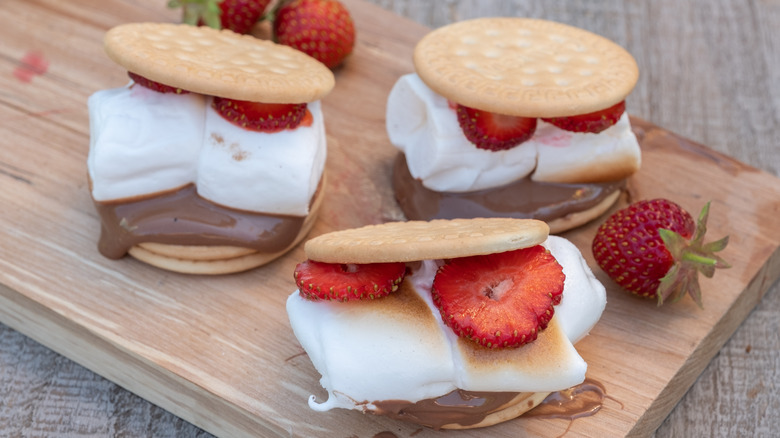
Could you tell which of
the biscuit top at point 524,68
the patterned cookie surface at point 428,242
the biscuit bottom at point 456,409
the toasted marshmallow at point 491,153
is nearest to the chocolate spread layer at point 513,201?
the toasted marshmallow at point 491,153

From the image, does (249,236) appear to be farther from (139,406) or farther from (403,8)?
(403,8)

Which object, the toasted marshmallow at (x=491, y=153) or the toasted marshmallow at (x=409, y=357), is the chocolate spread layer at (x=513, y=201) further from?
the toasted marshmallow at (x=409, y=357)

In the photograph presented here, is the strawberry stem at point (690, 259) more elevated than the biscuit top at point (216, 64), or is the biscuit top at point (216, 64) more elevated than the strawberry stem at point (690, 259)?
the biscuit top at point (216, 64)

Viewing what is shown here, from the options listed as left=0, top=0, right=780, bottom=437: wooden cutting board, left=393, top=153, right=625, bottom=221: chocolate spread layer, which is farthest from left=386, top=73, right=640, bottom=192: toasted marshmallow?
left=0, top=0, right=780, bottom=437: wooden cutting board

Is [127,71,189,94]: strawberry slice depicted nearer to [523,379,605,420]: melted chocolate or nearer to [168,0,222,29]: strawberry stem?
[168,0,222,29]: strawberry stem

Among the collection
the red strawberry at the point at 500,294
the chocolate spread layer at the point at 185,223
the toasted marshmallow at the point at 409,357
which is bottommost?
the chocolate spread layer at the point at 185,223

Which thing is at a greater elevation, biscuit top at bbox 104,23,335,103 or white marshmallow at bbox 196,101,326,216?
biscuit top at bbox 104,23,335,103
